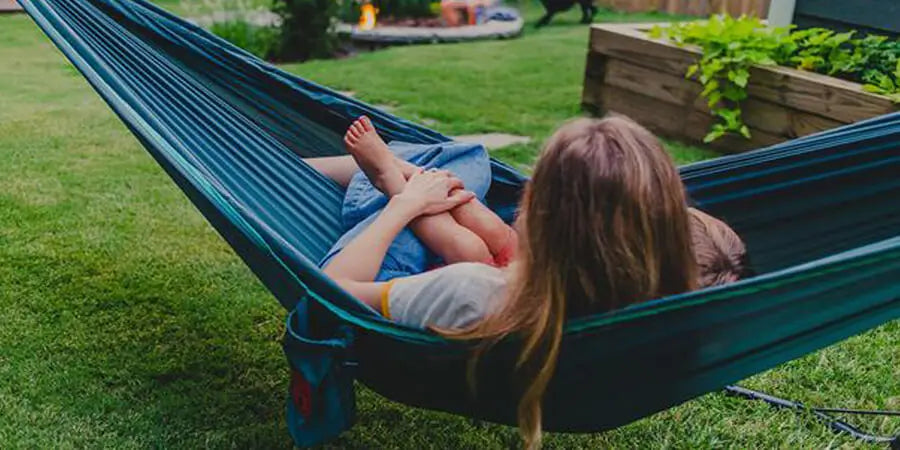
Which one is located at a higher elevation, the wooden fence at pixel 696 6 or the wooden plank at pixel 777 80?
the wooden plank at pixel 777 80

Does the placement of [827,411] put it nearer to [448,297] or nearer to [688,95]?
[448,297]

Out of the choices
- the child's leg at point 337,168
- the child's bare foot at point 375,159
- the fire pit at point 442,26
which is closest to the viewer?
the child's bare foot at point 375,159

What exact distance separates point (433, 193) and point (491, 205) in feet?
1.20

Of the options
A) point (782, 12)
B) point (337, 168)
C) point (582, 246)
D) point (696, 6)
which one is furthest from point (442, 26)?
point (582, 246)

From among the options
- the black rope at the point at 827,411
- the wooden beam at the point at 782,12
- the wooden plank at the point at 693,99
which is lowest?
the black rope at the point at 827,411

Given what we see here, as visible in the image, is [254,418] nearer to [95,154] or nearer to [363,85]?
[95,154]

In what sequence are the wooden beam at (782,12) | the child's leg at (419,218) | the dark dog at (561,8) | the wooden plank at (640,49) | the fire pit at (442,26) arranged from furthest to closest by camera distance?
the dark dog at (561,8) < the fire pit at (442,26) < the wooden beam at (782,12) < the wooden plank at (640,49) < the child's leg at (419,218)

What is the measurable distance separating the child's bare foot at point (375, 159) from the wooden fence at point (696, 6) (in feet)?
21.9

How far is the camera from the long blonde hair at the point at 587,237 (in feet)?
4.21

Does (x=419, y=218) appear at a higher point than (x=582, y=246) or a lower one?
lower

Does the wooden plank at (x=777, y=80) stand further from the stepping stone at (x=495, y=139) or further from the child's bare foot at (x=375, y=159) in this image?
the child's bare foot at (x=375, y=159)

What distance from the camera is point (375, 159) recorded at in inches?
71.7

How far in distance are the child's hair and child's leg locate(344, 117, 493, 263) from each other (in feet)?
1.16

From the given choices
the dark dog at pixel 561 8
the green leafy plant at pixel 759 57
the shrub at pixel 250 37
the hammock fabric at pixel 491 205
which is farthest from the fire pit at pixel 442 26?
the hammock fabric at pixel 491 205
